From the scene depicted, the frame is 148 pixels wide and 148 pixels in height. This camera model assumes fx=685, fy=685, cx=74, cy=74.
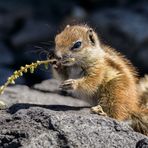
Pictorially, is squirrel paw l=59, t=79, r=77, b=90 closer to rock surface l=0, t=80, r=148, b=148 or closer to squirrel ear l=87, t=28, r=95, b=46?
squirrel ear l=87, t=28, r=95, b=46

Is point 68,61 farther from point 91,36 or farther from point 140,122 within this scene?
point 140,122

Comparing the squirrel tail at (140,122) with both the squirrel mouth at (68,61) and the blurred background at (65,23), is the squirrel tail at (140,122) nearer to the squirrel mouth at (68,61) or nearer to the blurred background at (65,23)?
the squirrel mouth at (68,61)

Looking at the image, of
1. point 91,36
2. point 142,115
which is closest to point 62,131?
point 142,115

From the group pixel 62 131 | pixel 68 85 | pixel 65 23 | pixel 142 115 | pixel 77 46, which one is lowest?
pixel 62 131

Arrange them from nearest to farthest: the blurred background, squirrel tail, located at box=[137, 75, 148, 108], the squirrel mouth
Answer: the squirrel mouth, squirrel tail, located at box=[137, 75, 148, 108], the blurred background

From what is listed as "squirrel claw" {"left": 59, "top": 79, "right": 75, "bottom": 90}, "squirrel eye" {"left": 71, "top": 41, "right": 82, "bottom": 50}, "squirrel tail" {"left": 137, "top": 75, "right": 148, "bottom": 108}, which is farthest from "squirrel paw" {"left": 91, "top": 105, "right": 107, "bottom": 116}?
"squirrel eye" {"left": 71, "top": 41, "right": 82, "bottom": 50}

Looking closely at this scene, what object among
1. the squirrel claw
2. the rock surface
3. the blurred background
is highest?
the blurred background

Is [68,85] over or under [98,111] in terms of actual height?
over

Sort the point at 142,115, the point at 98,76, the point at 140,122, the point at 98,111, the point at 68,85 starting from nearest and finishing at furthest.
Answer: the point at 98,111
the point at 140,122
the point at 142,115
the point at 68,85
the point at 98,76
